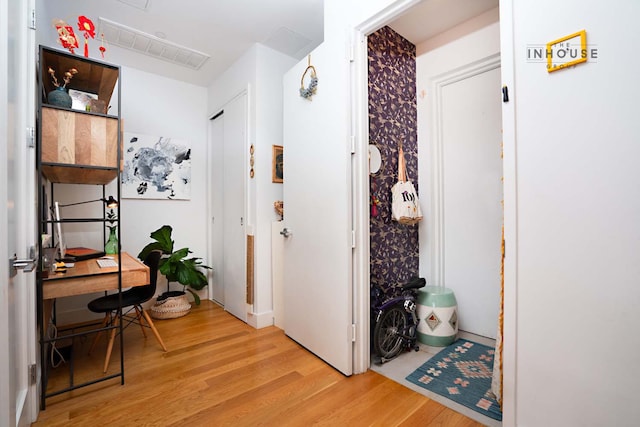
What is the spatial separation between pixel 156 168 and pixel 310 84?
2316 mm

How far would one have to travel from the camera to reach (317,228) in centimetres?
227

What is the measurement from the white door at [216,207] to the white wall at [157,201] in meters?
0.13

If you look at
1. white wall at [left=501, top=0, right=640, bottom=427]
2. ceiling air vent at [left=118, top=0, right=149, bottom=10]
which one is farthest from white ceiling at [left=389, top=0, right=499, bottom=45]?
ceiling air vent at [left=118, top=0, right=149, bottom=10]

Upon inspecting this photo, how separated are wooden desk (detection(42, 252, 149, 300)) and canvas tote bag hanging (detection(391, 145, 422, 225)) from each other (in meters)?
1.95

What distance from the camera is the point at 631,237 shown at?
0.99m

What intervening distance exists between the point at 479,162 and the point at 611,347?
69.9 inches

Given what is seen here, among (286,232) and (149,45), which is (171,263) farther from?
(149,45)

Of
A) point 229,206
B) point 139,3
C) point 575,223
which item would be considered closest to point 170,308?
point 229,206

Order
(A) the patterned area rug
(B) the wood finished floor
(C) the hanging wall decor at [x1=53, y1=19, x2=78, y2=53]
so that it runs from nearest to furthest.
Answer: (B) the wood finished floor, (A) the patterned area rug, (C) the hanging wall decor at [x1=53, y1=19, x2=78, y2=53]

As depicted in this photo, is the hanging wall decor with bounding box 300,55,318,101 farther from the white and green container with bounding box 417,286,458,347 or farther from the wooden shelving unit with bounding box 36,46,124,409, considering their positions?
the white and green container with bounding box 417,286,458,347

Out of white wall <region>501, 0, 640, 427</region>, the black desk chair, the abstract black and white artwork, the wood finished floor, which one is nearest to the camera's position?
white wall <region>501, 0, 640, 427</region>

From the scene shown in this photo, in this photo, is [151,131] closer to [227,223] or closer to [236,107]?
[236,107]

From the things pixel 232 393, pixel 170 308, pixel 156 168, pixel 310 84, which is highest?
pixel 310 84

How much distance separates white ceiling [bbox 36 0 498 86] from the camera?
2.34 m
